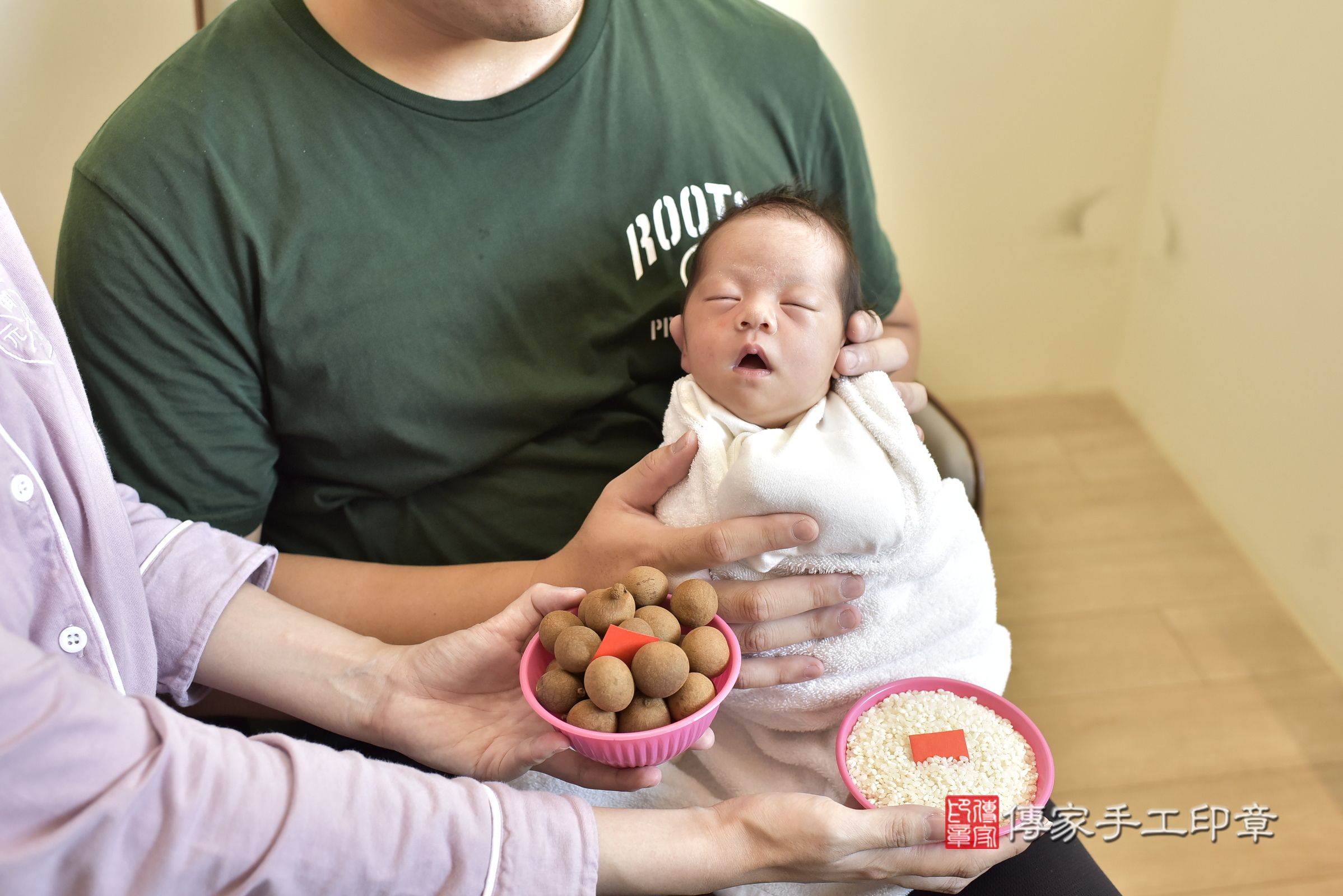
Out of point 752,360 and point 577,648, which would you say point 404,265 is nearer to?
point 752,360

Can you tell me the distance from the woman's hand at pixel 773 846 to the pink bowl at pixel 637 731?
0.18 ft

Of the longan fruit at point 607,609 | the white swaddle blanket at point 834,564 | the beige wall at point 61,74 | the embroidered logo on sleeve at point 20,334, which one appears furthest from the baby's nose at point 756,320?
the beige wall at point 61,74

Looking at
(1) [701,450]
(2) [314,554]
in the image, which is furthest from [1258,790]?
(2) [314,554]

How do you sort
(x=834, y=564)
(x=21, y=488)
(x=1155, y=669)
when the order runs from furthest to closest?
1. (x=1155, y=669)
2. (x=834, y=564)
3. (x=21, y=488)

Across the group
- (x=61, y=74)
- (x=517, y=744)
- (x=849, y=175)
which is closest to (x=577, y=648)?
(x=517, y=744)

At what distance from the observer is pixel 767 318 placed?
109 cm

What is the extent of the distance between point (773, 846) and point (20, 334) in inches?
32.2

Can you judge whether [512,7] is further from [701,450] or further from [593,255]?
[701,450]

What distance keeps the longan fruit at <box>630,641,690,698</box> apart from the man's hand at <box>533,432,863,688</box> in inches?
6.0

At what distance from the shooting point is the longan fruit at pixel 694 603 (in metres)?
0.97

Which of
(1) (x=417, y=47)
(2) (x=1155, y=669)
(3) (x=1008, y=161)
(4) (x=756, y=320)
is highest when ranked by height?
(1) (x=417, y=47)

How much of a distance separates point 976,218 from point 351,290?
1531 mm

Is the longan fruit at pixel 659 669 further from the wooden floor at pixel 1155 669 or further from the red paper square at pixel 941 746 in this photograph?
the wooden floor at pixel 1155 669

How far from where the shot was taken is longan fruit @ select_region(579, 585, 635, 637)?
36.9 inches
